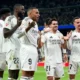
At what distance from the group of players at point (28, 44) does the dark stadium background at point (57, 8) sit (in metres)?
19.8

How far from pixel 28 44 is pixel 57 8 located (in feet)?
83.2

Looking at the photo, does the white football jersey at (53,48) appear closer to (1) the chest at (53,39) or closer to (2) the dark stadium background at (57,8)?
(1) the chest at (53,39)

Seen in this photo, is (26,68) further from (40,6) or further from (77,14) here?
(40,6)

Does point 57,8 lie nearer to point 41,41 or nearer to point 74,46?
point 74,46

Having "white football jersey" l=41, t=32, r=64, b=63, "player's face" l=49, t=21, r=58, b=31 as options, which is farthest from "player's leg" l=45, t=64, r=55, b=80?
"player's face" l=49, t=21, r=58, b=31

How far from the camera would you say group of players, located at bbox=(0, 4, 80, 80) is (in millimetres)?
8125

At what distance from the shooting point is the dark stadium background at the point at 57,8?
32.4 meters

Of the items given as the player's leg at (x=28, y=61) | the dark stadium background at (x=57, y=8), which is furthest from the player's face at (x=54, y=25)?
the dark stadium background at (x=57, y=8)

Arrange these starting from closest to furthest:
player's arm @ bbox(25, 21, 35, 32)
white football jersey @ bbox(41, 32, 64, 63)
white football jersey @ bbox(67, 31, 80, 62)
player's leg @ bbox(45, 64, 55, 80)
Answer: player's arm @ bbox(25, 21, 35, 32) < player's leg @ bbox(45, 64, 55, 80) < white football jersey @ bbox(41, 32, 64, 63) < white football jersey @ bbox(67, 31, 80, 62)

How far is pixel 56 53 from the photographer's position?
957cm

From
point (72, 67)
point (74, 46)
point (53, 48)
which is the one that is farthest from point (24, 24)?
point (72, 67)

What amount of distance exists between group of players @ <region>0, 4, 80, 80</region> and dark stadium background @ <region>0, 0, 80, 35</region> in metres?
19.8

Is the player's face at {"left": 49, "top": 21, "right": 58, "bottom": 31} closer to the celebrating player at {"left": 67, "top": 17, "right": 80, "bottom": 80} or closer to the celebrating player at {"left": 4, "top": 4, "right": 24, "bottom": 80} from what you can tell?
Result: the celebrating player at {"left": 67, "top": 17, "right": 80, "bottom": 80}

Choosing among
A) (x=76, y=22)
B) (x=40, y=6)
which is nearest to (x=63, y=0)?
(x=40, y=6)
